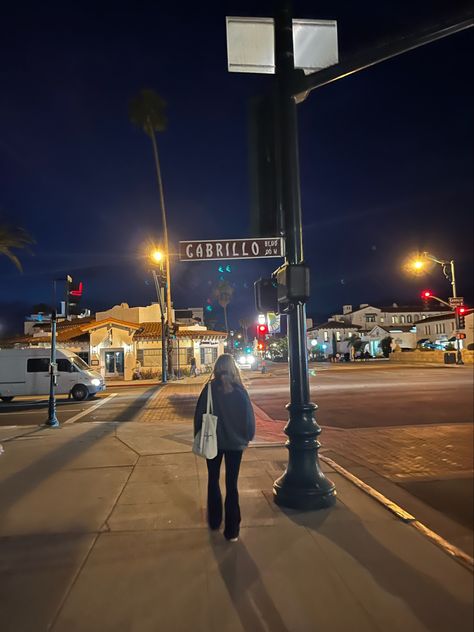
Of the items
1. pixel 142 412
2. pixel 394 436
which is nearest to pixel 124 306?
pixel 142 412

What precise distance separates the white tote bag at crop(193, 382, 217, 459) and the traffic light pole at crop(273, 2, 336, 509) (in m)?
1.17

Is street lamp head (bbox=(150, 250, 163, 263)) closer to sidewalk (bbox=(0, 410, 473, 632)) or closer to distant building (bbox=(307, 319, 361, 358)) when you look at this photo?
sidewalk (bbox=(0, 410, 473, 632))

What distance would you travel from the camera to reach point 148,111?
3709 centimetres

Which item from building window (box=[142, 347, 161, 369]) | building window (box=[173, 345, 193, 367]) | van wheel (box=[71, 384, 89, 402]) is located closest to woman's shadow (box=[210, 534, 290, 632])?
van wheel (box=[71, 384, 89, 402])

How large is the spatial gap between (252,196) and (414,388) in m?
15.0

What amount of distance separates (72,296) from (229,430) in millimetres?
8538

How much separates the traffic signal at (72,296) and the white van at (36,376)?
8.62 m

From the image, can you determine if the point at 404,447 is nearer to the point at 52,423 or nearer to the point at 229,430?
the point at 229,430

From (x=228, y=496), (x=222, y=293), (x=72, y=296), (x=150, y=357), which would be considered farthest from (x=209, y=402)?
(x=222, y=293)

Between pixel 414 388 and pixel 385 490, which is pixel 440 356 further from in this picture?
pixel 414 388

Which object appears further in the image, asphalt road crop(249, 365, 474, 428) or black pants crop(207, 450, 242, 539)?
asphalt road crop(249, 365, 474, 428)

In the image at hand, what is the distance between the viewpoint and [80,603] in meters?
3.27

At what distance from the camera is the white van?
1970 cm

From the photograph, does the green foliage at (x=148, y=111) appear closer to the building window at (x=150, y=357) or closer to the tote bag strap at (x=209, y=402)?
the building window at (x=150, y=357)
